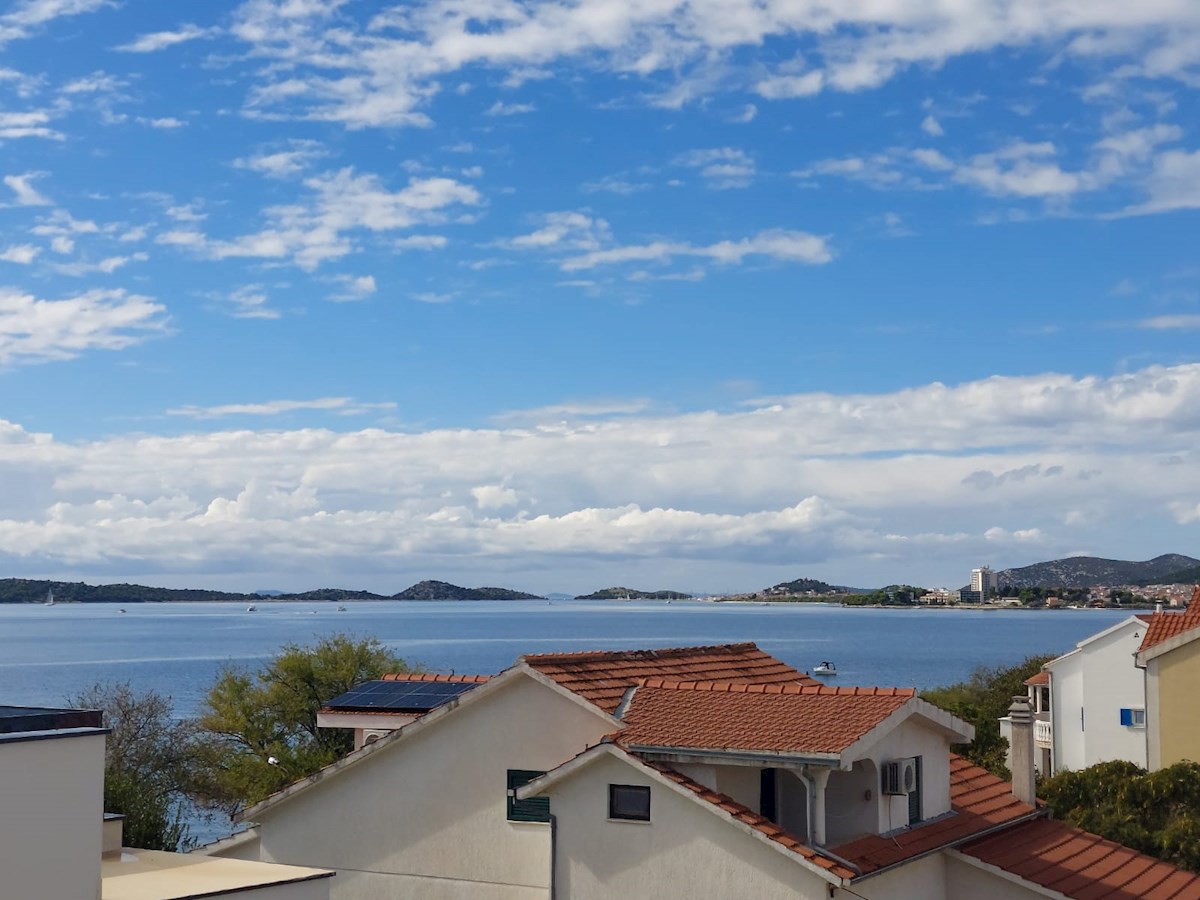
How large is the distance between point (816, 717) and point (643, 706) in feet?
9.19

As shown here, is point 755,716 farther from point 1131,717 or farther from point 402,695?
point 1131,717

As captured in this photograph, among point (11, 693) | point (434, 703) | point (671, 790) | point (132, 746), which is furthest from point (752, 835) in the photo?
point (11, 693)

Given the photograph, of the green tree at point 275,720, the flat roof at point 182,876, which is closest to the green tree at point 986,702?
Answer: the green tree at point 275,720

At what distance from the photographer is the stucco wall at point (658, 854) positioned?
57.2 feet

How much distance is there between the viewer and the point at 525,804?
2053 centimetres

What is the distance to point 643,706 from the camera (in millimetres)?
20297

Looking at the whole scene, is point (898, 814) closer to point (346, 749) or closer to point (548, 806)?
point (548, 806)

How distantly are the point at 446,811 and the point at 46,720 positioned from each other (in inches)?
347

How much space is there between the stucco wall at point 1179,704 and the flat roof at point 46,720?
868 inches

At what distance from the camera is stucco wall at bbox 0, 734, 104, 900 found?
13.0 meters

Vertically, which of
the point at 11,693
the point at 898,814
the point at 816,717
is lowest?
the point at 11,693

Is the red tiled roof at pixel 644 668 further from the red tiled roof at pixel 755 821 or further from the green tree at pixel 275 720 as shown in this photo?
the green tree at pixel 275 720

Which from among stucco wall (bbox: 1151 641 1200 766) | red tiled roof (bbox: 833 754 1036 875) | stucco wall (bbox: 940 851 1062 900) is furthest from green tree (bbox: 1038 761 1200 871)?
stucco wall (bbox: 940 851 1062 900)

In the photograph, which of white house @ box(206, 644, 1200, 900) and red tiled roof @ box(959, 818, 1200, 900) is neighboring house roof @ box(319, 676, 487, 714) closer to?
white house @ box(206, 644, 1200, 900)
